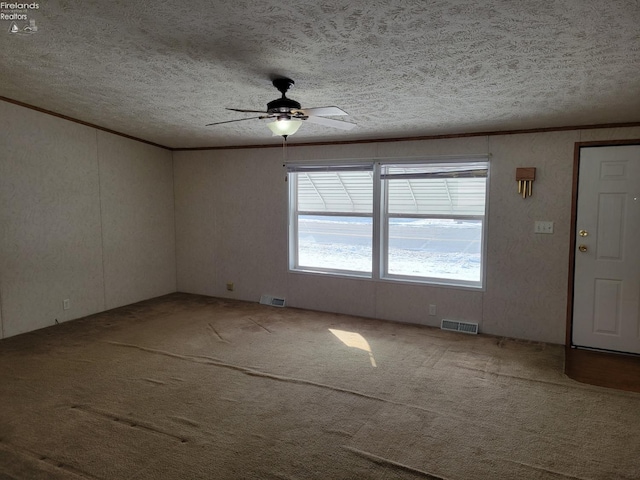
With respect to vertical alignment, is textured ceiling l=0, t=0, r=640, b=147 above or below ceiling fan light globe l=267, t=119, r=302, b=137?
above

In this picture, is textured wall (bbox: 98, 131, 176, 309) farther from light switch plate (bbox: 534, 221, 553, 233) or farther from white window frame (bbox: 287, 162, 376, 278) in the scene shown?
light switch plate (bbox: 534, 221, 553, 233)

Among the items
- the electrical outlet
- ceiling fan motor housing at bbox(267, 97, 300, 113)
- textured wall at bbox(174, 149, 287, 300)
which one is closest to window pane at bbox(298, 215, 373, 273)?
textured wall at bbox(174, 149, 287, 300)

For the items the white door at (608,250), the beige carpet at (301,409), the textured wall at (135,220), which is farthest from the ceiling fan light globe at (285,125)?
the textured wall at (135,220)

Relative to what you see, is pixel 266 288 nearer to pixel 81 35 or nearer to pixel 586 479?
pixel 81 35

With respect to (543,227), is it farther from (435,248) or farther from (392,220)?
(392,220)

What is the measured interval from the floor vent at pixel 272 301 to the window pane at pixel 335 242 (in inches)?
22.4

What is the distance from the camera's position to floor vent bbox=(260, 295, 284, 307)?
560 centimetres

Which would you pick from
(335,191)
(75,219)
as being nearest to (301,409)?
(335,191)

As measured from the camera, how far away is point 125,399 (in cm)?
296

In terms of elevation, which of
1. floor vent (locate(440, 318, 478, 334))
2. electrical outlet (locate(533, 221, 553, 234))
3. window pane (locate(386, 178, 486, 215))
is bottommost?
floor vent (locate(440, 318, 478, 334))

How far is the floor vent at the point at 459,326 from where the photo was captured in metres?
4.50

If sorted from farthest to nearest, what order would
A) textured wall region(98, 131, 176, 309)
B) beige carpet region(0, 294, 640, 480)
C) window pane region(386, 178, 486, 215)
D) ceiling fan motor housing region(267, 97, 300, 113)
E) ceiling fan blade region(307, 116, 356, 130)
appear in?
1. textured wall region(98, 131, 176, 309)
2. window pane region(386, 178, 486, 215)
3. ceiling fan blade region(307, 116, 356, 130)
4. ceiling fan motor housing region(267, 97, 300, 113)
5. beige carpet region(0, 294, 640, 480)

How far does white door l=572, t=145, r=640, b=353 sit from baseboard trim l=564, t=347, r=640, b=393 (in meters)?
0.16

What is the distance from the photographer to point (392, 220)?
4.92 metres
